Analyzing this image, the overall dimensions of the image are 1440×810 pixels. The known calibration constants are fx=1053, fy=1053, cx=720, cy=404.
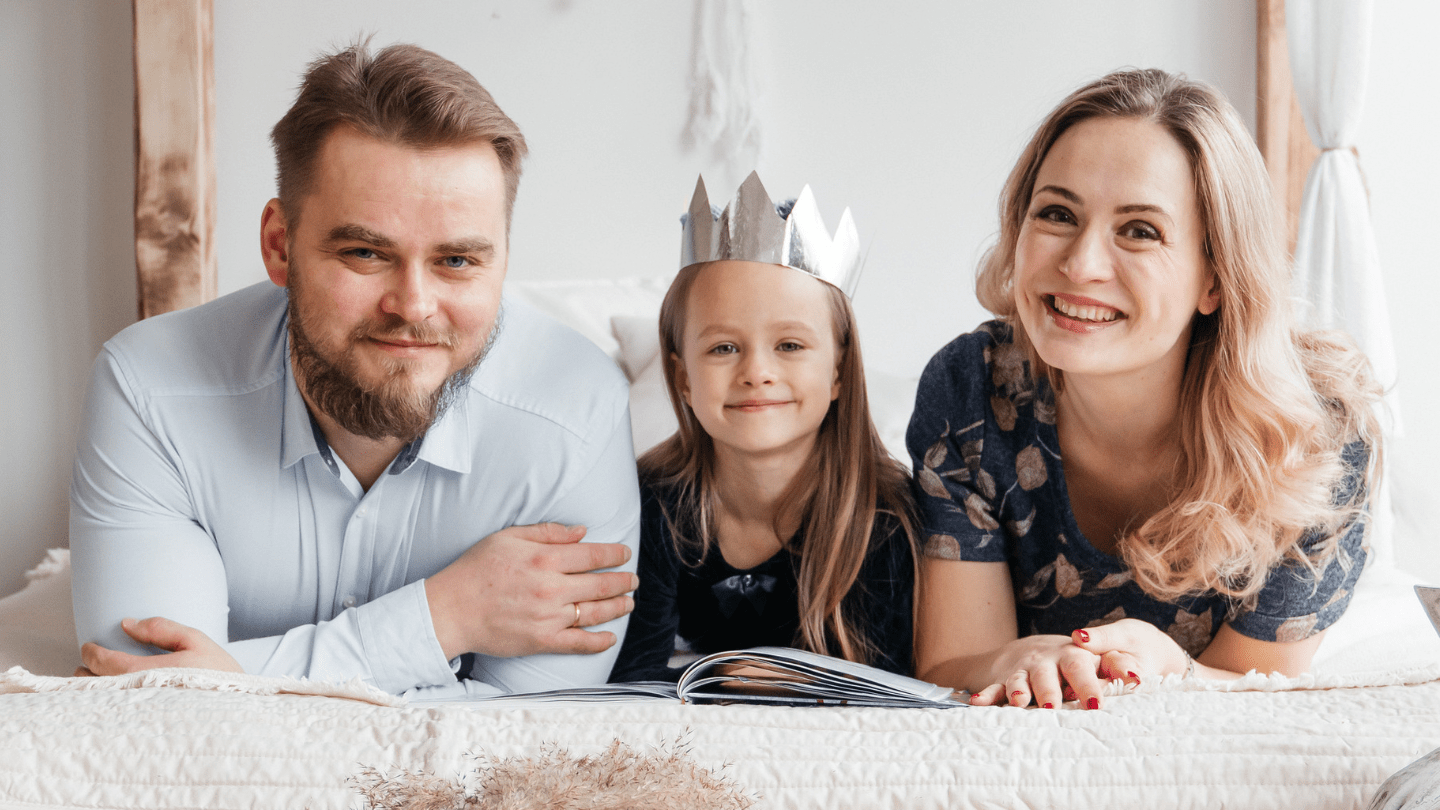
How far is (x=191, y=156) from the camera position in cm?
Result: 216

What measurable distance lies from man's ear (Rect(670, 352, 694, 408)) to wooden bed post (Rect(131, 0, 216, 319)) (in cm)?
123

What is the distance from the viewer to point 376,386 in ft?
3.91

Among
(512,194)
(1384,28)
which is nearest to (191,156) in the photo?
(512,194)

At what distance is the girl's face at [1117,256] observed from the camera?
1.18 meters

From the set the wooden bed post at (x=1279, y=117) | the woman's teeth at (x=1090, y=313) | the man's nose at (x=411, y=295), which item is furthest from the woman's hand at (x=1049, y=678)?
the wooden bed post at (x=1279, y=117)

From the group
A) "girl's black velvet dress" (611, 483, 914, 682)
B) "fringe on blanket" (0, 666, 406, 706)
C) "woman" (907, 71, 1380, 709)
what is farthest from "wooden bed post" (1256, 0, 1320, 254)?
"fringe on blanket" (0, 666, 406, 706)

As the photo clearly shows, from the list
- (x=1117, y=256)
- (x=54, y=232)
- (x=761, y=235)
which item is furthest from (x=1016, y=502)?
(x=54, y=232)

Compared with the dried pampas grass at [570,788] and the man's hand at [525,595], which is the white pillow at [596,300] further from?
the dried pampas grass at [570,788]

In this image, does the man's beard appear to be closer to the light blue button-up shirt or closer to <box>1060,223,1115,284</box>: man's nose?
the light blue button-up shirt

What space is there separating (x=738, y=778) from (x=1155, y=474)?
791 millimetres

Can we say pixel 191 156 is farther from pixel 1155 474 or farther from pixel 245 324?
pixel 1155 474

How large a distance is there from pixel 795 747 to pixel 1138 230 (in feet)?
2.36

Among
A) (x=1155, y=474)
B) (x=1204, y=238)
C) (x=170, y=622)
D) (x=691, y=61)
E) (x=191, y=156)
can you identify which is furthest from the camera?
(x=691, y=61)

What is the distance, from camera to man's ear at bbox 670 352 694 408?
1.50 m
